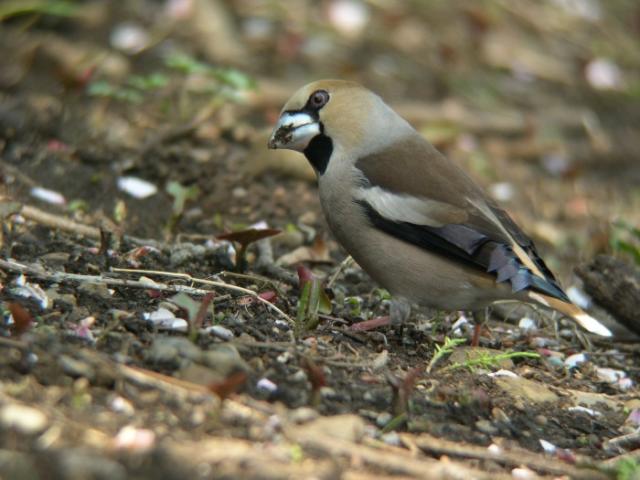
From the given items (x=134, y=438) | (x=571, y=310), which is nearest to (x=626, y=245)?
(x=571, y=310)

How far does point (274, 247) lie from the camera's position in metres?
5.22

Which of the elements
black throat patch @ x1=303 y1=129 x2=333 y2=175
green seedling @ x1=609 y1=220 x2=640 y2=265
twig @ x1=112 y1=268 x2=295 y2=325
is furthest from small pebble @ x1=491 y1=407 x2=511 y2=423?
green seedling @ x1=609 y1=220 x2=640 y2=265

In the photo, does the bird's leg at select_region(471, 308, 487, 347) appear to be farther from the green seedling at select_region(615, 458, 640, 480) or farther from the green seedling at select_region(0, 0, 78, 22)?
the green seedling at select_region(0, 0, 78, 22)

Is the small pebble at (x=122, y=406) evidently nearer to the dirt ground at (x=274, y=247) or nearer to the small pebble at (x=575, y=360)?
the dirt ground at (x=274, y=247)

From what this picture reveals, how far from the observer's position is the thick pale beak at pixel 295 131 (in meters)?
4.62

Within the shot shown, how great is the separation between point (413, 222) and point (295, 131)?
76cm

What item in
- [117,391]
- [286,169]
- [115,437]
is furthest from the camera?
[286,169]

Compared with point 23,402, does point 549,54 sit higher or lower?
higher

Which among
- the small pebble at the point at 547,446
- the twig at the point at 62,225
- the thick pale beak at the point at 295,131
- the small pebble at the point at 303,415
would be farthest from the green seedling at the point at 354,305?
the small pebble at the point at 303,415

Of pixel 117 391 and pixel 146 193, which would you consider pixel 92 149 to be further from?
pixel 117 391

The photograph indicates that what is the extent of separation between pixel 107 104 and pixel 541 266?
10.8 ft

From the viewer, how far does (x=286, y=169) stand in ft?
19.6

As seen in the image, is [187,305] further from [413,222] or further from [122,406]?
[413,222]

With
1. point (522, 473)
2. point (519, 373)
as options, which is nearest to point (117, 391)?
point (522, 473)
